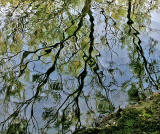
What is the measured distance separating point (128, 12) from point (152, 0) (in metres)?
0.71

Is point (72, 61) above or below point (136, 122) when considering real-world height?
above

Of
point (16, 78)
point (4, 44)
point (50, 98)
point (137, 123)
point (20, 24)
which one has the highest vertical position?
point (20, 24)

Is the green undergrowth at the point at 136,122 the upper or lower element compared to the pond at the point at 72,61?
lower

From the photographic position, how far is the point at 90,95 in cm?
303

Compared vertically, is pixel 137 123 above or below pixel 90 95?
below

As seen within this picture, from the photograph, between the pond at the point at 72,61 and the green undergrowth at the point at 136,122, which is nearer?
the green undergrowth at the point at 136,122

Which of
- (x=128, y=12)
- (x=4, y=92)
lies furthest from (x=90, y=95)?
(x=128, y=12)

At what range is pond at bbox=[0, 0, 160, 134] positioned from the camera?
279 centimetres

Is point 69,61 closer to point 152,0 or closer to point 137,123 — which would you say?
point 137,123

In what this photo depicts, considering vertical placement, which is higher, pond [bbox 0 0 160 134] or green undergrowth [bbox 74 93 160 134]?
pond [bbox 0 0 160 134]

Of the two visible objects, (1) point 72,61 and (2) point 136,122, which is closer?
(2) point 136,122

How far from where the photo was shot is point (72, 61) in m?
3.59

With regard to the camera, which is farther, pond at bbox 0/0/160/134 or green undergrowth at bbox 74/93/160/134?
pond at bbox 0/0/160/134

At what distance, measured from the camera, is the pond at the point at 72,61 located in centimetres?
279
